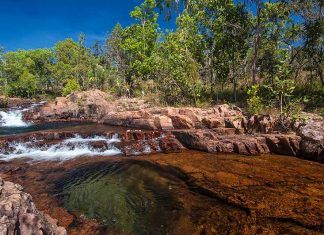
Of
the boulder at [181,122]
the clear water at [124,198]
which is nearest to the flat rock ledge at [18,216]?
the clear water at [124,198]

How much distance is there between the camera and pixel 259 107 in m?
17.2

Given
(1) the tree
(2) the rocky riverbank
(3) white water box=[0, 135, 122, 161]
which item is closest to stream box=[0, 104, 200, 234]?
(3) white water box=[0, 135, 122, 161]

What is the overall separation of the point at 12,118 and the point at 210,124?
73.7 feet

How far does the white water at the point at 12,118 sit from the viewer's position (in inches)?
1128

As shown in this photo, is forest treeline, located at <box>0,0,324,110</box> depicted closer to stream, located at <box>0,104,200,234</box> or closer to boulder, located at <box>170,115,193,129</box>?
boulder, located at <box>170,115,193,129</box>

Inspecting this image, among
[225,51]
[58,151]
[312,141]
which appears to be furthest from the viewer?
[225,51]

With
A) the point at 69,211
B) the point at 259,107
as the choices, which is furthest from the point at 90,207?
the point at 259,107

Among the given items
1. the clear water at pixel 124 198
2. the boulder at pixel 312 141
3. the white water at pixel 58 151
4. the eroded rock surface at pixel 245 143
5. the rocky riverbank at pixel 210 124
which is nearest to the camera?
the clear water at pixel 124 198

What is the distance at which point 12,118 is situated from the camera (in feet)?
98.5

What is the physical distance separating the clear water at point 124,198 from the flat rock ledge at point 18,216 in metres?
2.42

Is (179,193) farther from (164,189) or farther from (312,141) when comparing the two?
(312,141)

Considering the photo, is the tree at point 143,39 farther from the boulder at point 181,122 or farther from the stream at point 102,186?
the stream at point 102,186

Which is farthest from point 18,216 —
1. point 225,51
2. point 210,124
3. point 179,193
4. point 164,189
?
point 225,51

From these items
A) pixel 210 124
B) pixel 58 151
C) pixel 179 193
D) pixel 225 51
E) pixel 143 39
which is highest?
pixel 143 39
